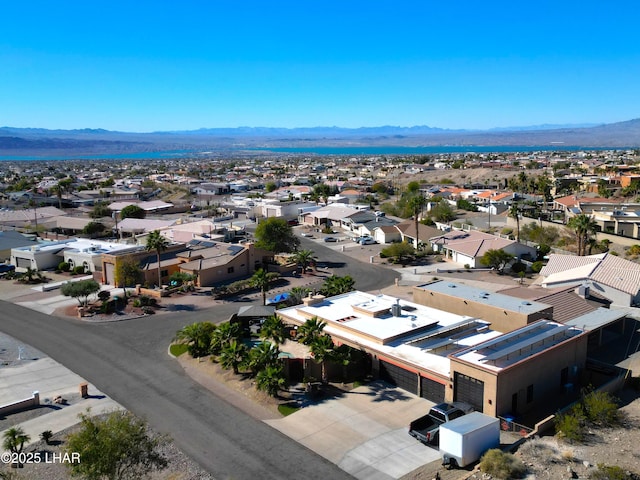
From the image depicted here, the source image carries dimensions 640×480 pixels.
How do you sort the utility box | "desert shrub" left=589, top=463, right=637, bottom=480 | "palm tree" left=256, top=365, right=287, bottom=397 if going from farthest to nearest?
"palm tree" left=256, top=365, right=287, bottom=397 → the utility box → "desert shrub" left=589, top=463, right=637, bottom=480

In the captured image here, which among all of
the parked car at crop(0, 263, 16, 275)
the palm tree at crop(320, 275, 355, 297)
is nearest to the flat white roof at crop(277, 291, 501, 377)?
the palm tree at crop(320, 275, 355, 297)

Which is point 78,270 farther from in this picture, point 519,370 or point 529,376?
point 529,376

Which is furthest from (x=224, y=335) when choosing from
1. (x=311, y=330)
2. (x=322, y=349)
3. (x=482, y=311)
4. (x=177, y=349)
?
(x=482, y=311)

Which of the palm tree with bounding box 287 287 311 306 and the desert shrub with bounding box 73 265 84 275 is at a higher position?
the palm tree with bounding box 287 287 311 306

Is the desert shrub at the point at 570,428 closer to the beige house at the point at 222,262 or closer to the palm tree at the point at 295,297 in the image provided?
the palm tree at the point at 295,297

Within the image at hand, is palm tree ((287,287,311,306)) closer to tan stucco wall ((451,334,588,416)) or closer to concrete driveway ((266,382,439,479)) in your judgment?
concrete driveway ((266,382,439,479))
